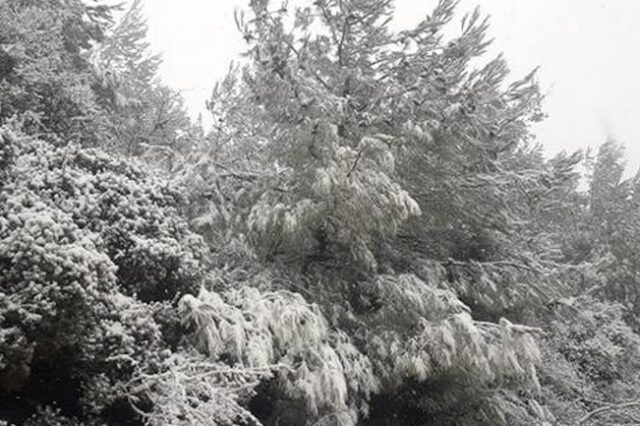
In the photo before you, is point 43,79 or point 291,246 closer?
point 291,246

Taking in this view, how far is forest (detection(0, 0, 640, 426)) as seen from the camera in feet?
21.2

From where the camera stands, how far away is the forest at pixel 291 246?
255 inches

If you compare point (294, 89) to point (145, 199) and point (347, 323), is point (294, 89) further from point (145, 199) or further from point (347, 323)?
point (347, 323)

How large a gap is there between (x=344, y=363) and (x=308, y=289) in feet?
4.75

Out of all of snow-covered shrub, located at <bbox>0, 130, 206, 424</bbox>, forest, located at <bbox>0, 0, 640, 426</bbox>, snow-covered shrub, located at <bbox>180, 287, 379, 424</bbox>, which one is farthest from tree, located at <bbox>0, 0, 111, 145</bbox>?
snow-covered shrub, located at <bbox>180, 287, 379, 424</bbox>

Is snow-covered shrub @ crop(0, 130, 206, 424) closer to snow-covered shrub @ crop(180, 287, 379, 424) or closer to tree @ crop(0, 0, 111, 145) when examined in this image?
snow-covered shrub @ crop(180, 287, 379, 424)


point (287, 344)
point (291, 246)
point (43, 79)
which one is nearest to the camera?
point (287, 344)

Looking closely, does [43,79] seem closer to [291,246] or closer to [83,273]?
[291,246]

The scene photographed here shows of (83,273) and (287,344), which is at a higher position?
(83,273)

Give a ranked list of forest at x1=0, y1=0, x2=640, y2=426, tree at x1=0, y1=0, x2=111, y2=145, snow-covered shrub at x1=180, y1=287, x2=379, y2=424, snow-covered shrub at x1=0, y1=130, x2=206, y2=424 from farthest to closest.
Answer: tree at x1=0, y1=0, x2=111, y2=145 → snow-covered shrub at x1=180, y1=287, x2=379, y2=424 → forest at x1=0, y1=0, x2=640, y2=426 → snow-covered shrub at x1=0, y1=130, x2=206, y2=424

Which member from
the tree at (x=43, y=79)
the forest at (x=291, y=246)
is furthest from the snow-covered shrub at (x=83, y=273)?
the tree at (x=43, y=79)

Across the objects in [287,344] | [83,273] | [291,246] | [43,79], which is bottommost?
[287,344]

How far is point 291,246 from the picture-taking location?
9.31 m

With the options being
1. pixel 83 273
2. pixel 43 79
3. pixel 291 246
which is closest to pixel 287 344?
pixel 291 246
